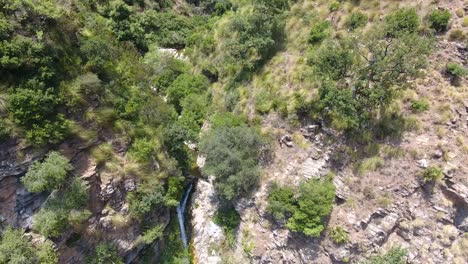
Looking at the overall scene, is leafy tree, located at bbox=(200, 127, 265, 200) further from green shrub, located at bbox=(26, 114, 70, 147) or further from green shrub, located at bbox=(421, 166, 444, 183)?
green shrub, located at bbox=(421, 166, 444, 183)

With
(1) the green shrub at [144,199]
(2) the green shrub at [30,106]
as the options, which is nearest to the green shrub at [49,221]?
(1) the green shrub at [144,199]

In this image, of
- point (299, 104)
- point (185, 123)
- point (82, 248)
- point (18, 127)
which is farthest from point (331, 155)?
point (18, 127)

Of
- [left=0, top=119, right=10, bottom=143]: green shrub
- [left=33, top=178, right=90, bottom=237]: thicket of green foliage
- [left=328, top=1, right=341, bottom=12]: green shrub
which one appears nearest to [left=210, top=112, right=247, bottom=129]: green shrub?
[left=33, top=178, right=90, bottom=237]: thicket of green foliage

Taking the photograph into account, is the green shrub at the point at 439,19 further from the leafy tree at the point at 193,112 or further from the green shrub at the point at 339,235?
the leafy tree at the point at 193,112

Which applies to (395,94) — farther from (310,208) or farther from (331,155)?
(310,208)

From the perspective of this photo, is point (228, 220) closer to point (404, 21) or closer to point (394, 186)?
point (394, 186)
